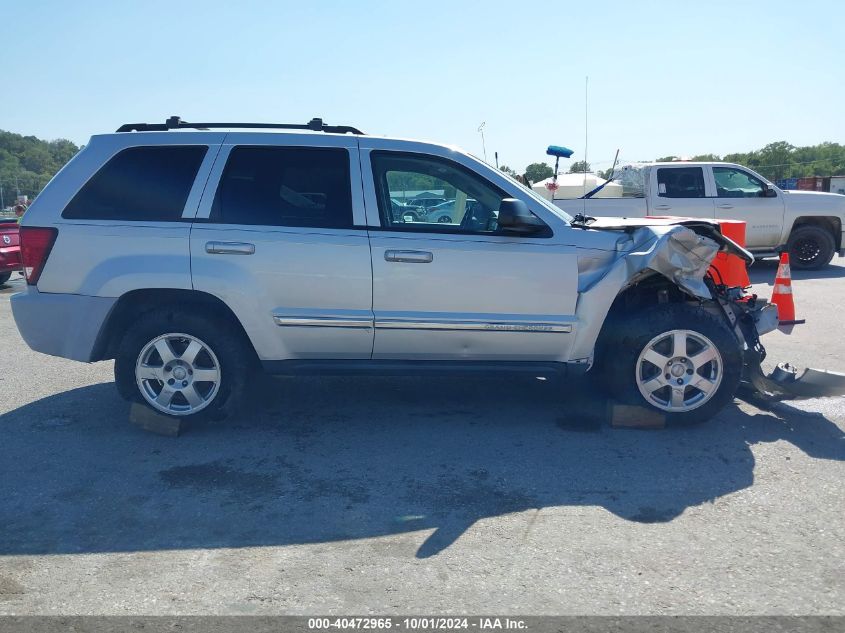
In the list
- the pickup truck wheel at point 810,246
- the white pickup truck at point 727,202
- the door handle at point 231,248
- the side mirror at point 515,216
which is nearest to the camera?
the side mirror at point 515,216

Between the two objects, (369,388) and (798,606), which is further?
(369,388)

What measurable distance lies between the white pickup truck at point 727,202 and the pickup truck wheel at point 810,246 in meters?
0.02

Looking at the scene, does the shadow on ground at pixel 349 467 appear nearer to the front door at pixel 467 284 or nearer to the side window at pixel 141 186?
the front door at pixel 467 284

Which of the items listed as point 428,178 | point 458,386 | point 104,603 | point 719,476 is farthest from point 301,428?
point 719,476

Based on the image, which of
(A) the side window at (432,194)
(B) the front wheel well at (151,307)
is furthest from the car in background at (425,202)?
(B) the front wheel well at (151,307)

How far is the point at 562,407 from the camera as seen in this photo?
5883 millimetres

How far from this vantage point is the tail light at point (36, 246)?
16.9ft

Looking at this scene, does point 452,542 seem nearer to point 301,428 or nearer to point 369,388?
point 301,428

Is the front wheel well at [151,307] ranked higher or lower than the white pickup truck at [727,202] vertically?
lower

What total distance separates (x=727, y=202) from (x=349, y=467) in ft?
35.4

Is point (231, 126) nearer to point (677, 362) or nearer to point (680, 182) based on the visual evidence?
point (677, 362)

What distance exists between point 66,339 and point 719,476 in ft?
14.1

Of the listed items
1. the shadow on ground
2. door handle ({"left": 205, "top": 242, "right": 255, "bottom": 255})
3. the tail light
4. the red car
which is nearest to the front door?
the shadow on ground

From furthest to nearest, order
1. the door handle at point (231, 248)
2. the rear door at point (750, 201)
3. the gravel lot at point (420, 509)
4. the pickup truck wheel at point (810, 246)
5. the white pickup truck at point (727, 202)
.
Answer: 1. the pickup truck wheel at point (810, 246)
2. the rear door at point (750, 201)
3. the white pickup truck at point (727, 202)
4. the door handle at point (231, 248)
5. the gravel lot at point (420, 509)
